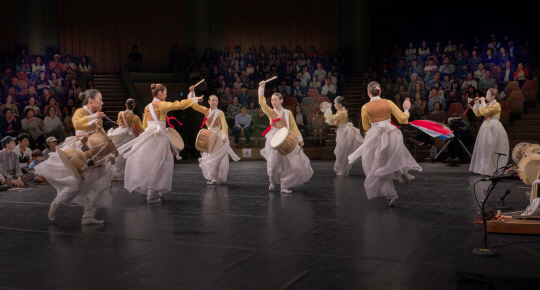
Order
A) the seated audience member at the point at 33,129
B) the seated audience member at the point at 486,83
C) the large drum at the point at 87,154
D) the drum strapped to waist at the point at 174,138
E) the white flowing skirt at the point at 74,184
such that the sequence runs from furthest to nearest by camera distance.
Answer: the seated audience member at the point at 486,83
the seated audience member at the point at 33,129
the drum strapped to waist at the point at 174,138
the white flowing skirt at the point at 74,184
the large drum at the point at 87,154

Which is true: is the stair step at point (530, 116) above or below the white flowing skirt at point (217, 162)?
above

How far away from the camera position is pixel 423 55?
15.2 m

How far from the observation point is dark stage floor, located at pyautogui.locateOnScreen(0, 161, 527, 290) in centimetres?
348

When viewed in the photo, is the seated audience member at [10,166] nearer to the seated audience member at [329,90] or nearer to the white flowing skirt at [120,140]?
the white flowing skirt at [120,140]

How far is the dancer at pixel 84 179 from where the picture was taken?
5055 millimetres

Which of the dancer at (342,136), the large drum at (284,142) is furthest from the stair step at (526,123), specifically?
the large drum at (284,142)

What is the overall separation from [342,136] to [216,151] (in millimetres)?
2946

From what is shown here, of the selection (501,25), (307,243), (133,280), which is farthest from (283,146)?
(501,25)

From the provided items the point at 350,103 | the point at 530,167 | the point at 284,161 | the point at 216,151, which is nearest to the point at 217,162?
the point at 216,151

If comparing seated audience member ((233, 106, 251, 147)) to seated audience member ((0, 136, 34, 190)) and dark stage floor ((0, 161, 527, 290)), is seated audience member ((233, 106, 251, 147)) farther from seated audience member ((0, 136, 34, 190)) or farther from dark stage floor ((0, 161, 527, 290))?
seated audience member ((0, 136, 34, 190))

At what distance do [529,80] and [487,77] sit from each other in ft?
3.44

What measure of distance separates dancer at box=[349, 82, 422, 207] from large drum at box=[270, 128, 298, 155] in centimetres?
105

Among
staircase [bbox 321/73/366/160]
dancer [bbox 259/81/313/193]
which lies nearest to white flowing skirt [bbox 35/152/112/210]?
dancer [bbox 259/81/313/193]

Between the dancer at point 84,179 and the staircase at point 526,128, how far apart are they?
9.95 m
